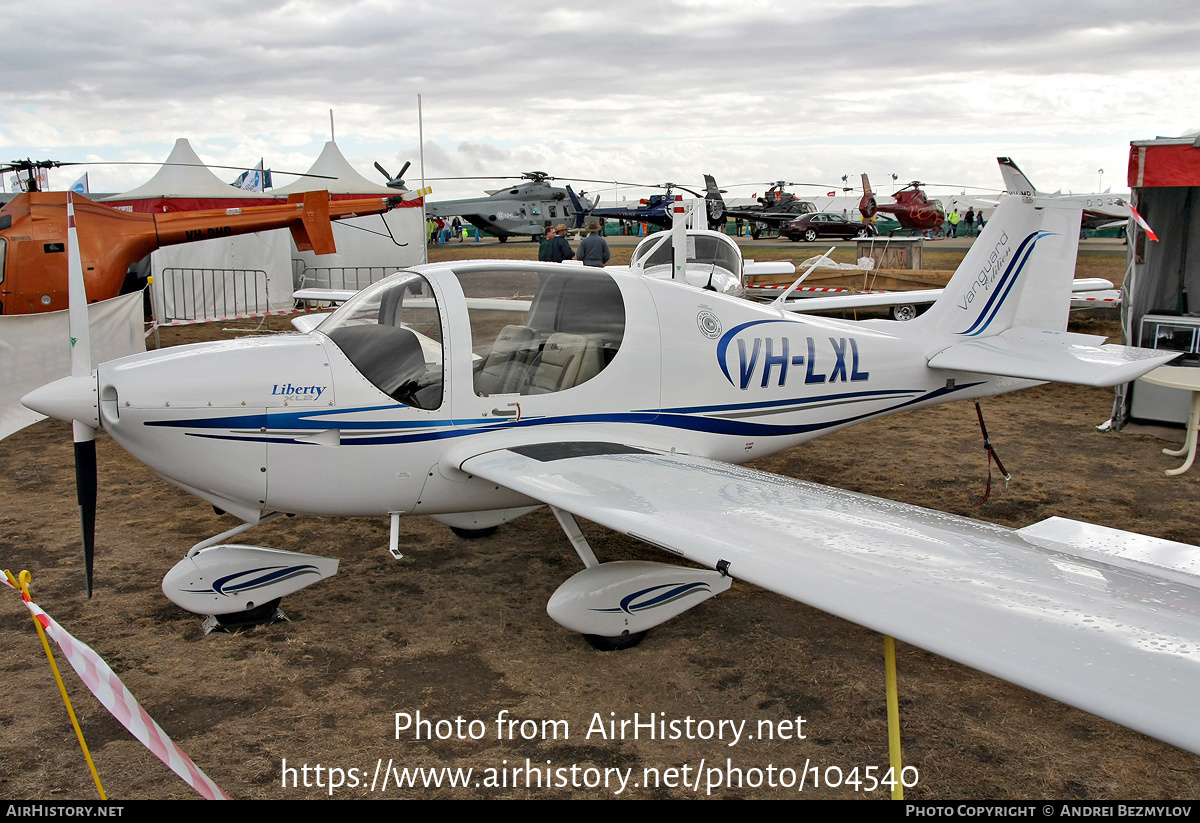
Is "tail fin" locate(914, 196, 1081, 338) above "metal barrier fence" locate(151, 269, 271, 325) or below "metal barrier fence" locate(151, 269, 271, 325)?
above

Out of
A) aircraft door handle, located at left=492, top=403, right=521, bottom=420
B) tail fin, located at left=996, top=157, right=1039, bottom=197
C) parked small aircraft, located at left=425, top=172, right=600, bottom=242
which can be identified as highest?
parked small aircraft, located at left=425, top=172, right=600, bottom=242

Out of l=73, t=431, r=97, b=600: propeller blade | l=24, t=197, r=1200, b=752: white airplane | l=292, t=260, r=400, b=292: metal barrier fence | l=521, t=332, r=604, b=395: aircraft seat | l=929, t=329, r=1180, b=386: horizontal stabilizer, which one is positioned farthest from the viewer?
l=292, t=260, r=400, b=292: metal barrier fence

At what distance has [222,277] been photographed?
16453mm

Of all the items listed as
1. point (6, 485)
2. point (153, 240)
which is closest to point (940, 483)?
point (6, 485)

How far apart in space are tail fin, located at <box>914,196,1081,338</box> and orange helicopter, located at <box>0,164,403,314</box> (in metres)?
9.52

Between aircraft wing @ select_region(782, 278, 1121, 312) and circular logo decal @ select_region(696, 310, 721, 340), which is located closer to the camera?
circular logo decal @ select_region(696, 310, 721, 340)

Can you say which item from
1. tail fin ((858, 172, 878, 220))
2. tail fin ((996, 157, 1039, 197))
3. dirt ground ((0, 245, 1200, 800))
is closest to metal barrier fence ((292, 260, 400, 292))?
dirt ground ((0, 245, 1200, 800))

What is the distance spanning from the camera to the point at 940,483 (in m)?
7.24

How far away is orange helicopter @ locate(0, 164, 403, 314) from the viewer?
11141 millimetres

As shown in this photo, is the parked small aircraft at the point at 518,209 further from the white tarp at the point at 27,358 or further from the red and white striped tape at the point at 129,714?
the red and white striped tape at the point at 129,714

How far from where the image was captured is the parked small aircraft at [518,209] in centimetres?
3884

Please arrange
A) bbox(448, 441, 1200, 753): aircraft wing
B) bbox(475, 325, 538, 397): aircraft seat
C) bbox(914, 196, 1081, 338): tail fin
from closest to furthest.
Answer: bbox(448, 441, 1200, 753): aircraft wing
bbox(475, 325, 538, 397): aircraft seat
bbox(914, 196, 1081, 338): tail fin

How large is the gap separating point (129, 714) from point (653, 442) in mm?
3082

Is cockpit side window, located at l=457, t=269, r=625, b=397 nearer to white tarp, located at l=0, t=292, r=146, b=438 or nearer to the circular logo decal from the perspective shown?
the circular logo decal
